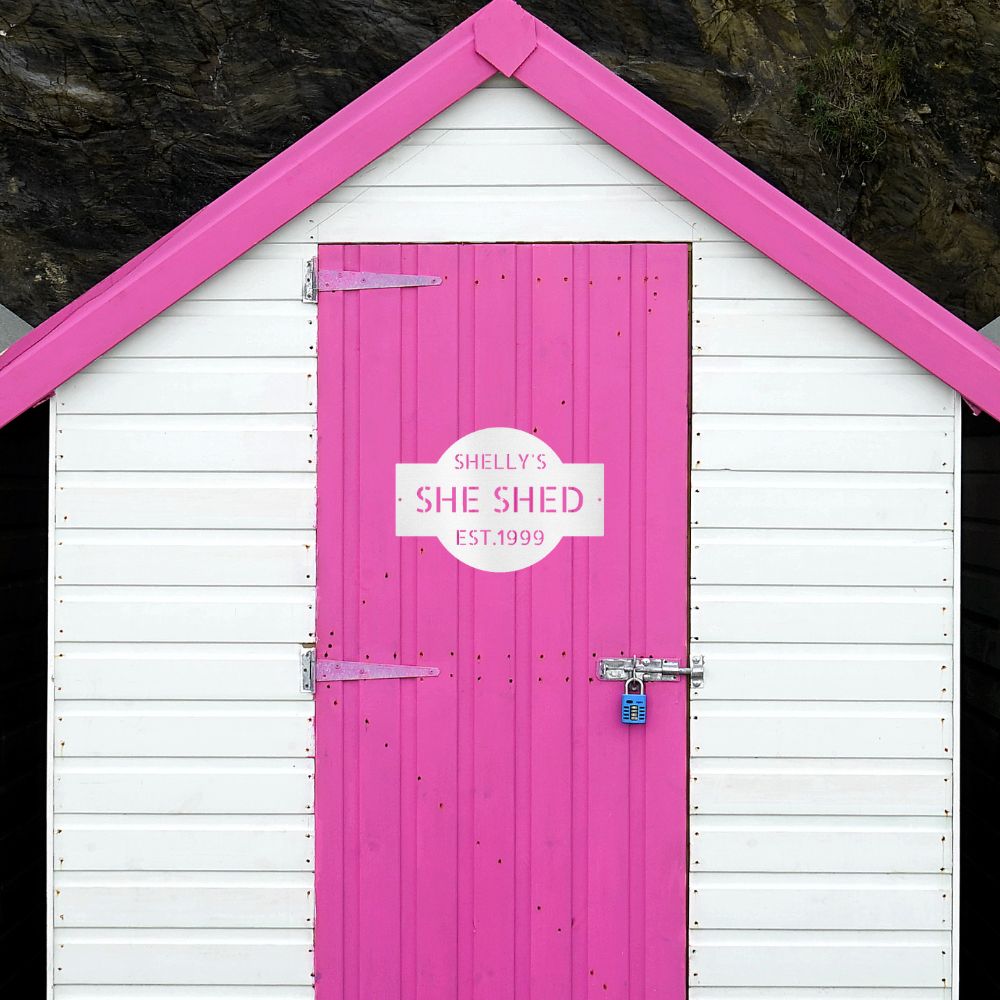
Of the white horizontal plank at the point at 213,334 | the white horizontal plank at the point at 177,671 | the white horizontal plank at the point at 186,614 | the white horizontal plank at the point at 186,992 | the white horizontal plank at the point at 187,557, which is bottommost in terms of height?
the white horizontal plank at the point at 186,992

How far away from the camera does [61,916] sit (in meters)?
3.04

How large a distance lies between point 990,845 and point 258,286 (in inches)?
132

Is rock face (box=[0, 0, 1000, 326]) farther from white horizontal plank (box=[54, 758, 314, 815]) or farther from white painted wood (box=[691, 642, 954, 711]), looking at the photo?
white horizontal plank (box=[54, 758, 314, 815])

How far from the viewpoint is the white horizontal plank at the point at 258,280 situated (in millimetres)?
3002

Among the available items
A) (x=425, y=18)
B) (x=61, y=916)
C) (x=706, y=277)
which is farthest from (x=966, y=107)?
(x=61, y=916)

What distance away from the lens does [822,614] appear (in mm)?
2994

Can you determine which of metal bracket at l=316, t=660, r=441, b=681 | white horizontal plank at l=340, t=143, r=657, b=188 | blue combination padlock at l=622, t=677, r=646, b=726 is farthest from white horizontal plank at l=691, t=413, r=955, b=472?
metal bracket at l=316, t=660, r=441, b=681

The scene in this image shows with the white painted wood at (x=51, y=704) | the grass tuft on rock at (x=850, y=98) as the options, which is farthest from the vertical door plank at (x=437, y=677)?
the grass tuft on rock at (x=850, y=98)

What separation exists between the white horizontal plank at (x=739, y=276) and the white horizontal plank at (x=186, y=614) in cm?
160

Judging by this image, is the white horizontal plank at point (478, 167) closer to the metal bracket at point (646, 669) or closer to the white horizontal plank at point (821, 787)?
the metal bracket at point (646, 669)

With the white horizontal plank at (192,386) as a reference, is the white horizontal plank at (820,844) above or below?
below

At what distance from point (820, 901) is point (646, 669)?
3.07 feet

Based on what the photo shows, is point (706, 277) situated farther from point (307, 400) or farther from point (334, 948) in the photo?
point (334, 948)

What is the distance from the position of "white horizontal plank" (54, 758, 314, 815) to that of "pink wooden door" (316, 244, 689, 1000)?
0.39 feet
